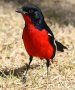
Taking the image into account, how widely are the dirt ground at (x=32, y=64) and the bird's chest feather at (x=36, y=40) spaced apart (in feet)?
1.64

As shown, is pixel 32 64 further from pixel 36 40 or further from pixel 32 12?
pixel 32 12

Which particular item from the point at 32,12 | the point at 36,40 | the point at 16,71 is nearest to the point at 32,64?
the point at 16,71

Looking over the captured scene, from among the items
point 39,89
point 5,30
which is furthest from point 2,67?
point 5,30

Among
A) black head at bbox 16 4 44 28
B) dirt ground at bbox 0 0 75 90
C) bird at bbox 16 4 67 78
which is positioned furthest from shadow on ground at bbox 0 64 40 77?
black head at bbox 16 4 44 28

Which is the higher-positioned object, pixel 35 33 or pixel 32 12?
pixel 32 12

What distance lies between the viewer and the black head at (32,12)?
5057 mm

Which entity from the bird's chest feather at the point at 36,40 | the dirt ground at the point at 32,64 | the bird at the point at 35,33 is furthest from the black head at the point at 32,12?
the dirt ground at the point at 32,64

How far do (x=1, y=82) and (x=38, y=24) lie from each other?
96 cm

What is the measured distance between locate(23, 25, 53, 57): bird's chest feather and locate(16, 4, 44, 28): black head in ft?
0.37

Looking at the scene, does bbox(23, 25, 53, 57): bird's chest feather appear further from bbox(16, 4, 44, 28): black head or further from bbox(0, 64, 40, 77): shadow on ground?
bbox(0, 64, 40, 77): shadow on ground

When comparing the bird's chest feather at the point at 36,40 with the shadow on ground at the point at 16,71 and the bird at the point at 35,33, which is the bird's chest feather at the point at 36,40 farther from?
the shadow on ground at the point at 16,71

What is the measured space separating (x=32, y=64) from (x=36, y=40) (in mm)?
1079

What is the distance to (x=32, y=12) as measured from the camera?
5.11 m

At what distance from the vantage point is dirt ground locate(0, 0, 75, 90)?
5.57 m
